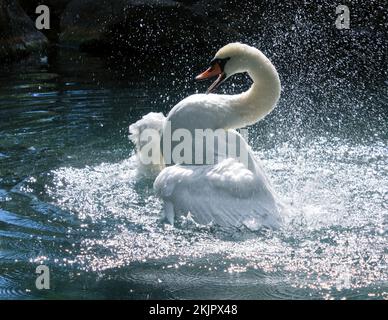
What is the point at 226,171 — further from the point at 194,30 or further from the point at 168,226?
the point at 194,30

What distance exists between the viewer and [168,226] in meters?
5.80

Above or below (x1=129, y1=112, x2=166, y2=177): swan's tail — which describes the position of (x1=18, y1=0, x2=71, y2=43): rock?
above

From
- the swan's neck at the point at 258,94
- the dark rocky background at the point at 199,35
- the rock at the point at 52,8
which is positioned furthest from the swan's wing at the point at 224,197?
the rock at the point at 52,8

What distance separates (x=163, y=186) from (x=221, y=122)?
0.90m

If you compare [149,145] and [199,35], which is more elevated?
[199,35]

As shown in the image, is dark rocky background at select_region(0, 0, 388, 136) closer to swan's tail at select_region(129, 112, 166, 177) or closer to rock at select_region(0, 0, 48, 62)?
rock at select_region(0, 0, 48, 62)

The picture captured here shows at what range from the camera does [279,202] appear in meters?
5.98

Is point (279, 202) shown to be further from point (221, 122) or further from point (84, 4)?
point (84, 4)

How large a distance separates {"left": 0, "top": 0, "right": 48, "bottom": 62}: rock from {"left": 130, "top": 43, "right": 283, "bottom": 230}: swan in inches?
347

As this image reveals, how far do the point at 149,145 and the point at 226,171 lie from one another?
5.33 feet

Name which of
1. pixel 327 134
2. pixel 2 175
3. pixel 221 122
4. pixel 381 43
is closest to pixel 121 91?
pixel 327 134

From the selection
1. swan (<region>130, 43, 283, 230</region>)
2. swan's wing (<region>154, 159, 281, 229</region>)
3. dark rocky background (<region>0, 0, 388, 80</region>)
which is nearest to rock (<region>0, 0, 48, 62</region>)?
dark rocky background (<region>0, 0, 388, 80</region>)

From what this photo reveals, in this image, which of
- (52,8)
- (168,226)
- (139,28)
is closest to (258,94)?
(168,226)

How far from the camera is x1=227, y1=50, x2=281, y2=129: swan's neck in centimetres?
645
